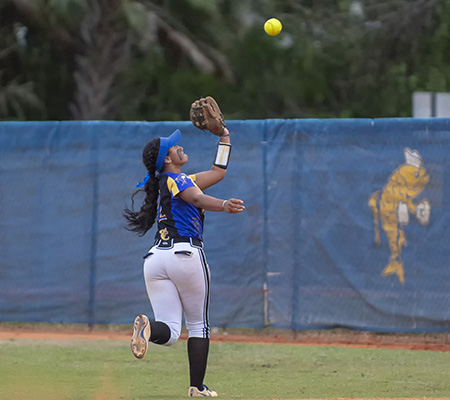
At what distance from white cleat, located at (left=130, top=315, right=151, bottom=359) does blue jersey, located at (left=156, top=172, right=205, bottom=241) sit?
60 centimetres

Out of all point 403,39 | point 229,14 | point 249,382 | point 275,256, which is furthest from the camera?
point 229,14

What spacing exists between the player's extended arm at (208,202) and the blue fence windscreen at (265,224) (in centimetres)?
342

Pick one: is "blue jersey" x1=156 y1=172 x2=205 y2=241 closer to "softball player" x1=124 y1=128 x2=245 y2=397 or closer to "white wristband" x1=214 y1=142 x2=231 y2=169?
"softball player" x1=124 y1=128 x2=245 y2=397

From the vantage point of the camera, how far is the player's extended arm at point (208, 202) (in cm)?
621

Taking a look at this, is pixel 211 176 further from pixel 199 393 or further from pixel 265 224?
pixel 265 224

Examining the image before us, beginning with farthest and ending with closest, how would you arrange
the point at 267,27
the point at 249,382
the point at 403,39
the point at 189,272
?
the point at 403,39
the point at 267,27
the point at 249,382
the point at 189,272

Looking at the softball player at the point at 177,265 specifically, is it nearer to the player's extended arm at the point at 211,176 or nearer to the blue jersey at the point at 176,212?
the blue jersey at the point at 176,212

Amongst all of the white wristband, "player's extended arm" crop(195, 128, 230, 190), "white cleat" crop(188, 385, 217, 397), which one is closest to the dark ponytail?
"player's extended arm" crop(195, 128, 230, 190)

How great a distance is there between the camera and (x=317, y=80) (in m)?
23.7

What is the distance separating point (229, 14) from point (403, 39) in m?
4.10

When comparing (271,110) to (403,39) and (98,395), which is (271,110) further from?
(98,395)

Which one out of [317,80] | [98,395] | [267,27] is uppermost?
[317,80]

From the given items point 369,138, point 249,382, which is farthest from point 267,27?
point 249,382

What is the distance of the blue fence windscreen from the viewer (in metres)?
9.46
